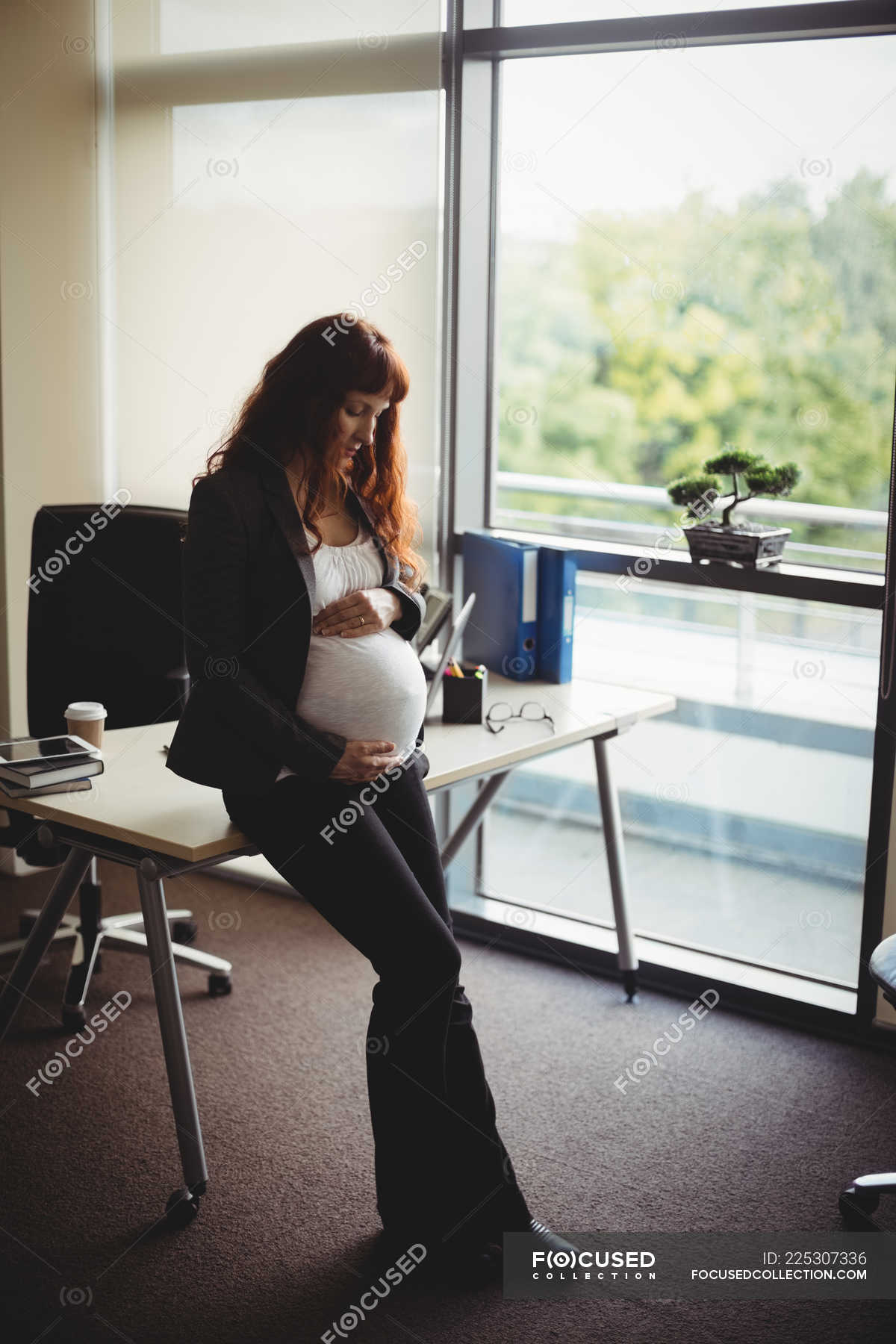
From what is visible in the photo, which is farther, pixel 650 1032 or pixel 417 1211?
pixel 650 1032

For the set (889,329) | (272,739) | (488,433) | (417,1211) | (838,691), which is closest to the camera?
(272,739)

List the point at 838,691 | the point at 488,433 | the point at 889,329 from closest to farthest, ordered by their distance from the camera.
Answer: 1. the point at 889,329
2. the point at 838,691
3. the point at 488,433

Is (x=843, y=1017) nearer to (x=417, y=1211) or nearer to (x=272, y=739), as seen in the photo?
(x=417, y=1211)

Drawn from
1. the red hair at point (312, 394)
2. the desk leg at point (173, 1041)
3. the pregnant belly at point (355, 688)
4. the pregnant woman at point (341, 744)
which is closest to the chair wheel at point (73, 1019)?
the desk leg at point (173, 1041)

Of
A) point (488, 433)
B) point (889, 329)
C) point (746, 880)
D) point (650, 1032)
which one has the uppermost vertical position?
point (889, 329)

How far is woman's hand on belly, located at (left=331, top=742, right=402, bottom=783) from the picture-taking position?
85.1 inches

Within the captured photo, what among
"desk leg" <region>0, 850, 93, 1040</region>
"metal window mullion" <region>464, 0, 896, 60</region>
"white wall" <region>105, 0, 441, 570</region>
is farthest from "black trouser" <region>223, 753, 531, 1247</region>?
"metal window mullion" <region>464, 0, 896, 60</region>

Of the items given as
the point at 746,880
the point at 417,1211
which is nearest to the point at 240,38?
the point at 746,880

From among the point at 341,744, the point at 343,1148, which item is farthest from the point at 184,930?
the point at 341,744

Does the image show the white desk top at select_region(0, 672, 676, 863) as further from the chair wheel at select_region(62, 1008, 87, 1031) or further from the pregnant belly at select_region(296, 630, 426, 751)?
the chair wheel at select_region(62, 1008, 87, 1031)

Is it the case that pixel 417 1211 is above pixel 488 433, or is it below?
below

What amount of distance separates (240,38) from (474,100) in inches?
26.6

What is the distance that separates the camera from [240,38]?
3.54m

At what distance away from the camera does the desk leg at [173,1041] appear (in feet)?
7.48
